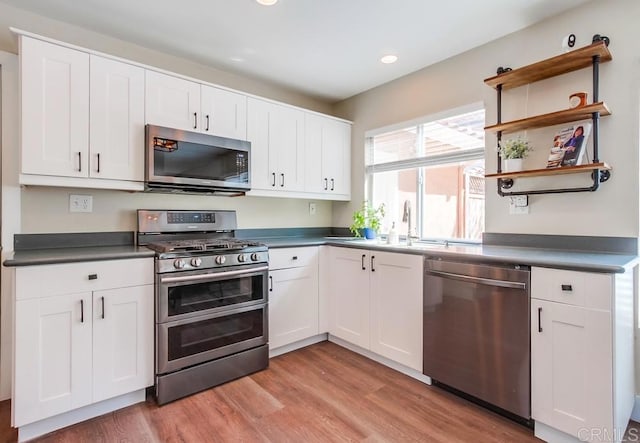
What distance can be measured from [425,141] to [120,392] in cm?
294

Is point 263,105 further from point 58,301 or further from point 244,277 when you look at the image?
point 58,301

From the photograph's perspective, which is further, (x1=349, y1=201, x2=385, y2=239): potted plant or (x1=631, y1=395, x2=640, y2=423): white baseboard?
(x1=349, y1=201, x2=385, y2=239): potted plant

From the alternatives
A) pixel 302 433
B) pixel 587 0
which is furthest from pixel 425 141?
pixel 302 433

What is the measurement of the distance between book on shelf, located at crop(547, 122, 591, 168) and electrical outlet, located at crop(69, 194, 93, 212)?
3.05 meters

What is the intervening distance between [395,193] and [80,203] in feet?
8.60

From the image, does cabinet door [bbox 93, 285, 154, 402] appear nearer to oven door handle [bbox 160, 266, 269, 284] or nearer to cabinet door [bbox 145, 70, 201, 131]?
oven door handle [bbox 160, 266, 269, 284]

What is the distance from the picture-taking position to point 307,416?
6.46 ft

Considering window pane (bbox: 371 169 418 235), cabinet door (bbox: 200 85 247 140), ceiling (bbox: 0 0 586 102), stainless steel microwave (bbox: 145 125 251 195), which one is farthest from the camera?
window pane (bbox: 371 169 418 235)

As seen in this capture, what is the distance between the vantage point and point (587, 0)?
2.03m

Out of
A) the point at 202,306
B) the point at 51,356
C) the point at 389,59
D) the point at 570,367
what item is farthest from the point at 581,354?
the point at 51,356

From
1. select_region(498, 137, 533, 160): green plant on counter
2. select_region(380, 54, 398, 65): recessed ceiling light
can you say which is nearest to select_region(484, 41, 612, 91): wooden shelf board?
select_region(498, 137, 533, 160): green plant on counter

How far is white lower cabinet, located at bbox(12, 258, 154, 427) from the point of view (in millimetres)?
1719

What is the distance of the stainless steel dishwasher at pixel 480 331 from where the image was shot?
1.81 meters

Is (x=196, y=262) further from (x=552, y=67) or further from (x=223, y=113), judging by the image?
(x=552, y=67)
